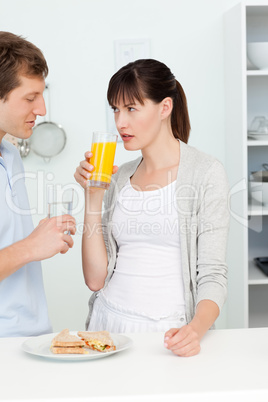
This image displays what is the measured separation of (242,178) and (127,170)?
1178mm

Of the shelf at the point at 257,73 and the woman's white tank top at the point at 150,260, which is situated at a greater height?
the shelf at the point at 257,73

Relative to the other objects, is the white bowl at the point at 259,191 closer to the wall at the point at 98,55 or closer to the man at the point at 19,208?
the wall at the point at 98,55

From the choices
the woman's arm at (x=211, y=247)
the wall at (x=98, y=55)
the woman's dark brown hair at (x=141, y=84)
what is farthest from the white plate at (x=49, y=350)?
the wall at (x=98, y=55)

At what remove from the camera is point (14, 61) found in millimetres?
1562

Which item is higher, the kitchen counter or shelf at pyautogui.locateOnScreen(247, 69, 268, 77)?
shelf at pyautogui.locateOnScreen(247, 69, 268, 77)

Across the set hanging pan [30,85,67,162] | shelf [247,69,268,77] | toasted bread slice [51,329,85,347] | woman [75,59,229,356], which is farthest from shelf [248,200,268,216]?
toasted bread slice [51,329,85,347]

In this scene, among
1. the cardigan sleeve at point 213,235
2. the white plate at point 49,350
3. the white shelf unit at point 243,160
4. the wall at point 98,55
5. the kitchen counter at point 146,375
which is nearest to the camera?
the kitchen counter at point 146,375

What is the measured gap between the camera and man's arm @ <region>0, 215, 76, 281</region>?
56.1 inches

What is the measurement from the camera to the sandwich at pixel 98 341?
1247mm

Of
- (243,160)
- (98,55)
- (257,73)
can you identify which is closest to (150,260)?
(243,160)

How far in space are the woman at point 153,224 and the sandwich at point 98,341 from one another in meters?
0.33

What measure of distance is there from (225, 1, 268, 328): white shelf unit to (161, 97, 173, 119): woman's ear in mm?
1159

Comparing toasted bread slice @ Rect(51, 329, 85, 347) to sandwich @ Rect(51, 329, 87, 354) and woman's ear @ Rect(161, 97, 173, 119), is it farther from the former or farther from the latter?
woman's ear @ Rect(161, 97, 173, 119)

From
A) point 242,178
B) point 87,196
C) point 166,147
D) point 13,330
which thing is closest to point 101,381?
point 13,330
